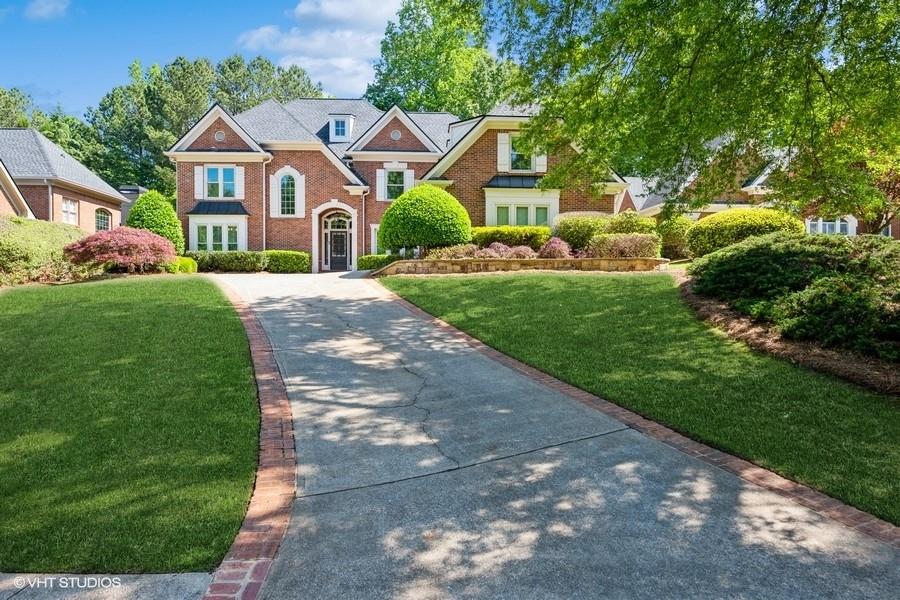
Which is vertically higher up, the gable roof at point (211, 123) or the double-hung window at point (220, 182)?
the gable roof at point (211, 123)

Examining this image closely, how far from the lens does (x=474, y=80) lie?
44.0 metres

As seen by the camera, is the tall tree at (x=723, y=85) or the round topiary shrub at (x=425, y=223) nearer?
the tall tree at (x=723, y=85)

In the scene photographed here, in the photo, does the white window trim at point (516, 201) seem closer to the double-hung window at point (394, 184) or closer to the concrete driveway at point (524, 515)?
the double-hung window at point (394, 184)

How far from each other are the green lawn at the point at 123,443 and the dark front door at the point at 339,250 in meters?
19.1

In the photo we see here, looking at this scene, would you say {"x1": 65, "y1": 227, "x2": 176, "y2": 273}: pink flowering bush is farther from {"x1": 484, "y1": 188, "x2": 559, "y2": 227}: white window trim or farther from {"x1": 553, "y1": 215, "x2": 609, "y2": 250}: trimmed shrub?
{"x1": 553, "y1": 215, "x2": 609, "y2": 250}: trimmed shrub

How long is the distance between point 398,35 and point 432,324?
4590 centimetres

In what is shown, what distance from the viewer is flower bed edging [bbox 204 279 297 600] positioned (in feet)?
11.4

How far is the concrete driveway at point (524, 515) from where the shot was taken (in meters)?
3.51

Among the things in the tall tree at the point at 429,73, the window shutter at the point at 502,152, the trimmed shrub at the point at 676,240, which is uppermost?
the tall tree at the point at 429,73

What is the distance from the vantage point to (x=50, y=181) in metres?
28.3

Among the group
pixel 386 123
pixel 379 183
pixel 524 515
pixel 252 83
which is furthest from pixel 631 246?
pixel 252 83

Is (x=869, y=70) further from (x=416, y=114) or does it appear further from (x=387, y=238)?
(x=416, y=114)

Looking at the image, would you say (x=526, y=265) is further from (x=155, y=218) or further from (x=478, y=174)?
(x=155, y=218)

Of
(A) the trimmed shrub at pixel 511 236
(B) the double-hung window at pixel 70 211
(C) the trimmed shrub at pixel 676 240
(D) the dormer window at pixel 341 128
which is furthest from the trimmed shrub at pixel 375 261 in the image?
(B) the double-hung window at pixel 70 211
